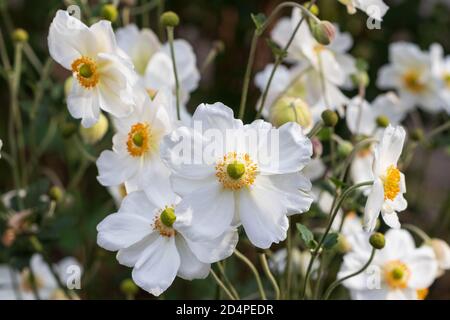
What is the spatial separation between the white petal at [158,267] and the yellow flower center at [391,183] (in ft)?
0.70

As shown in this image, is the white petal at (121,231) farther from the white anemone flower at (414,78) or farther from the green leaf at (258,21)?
the white anemone flower at (414,78)

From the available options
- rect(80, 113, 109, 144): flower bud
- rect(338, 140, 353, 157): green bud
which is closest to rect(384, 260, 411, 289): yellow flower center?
rect(338, 140, 353, 157): green bud

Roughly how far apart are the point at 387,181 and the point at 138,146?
0.26 meters

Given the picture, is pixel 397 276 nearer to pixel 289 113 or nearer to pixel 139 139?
pixel 289 113

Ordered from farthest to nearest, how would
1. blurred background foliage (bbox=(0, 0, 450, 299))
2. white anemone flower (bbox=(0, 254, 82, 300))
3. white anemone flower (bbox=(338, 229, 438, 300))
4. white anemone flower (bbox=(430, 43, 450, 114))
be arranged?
1. blurred background foliage (bbox=(0, 0, 450, 299))
2. white anemone flower (bbox=(430, 43, 450, 114))
3. white anemone flower (bbox=(0, 254, 82, 300))
4. white anemone flower (bbox=(338, 229, 438, 300))

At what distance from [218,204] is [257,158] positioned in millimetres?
56

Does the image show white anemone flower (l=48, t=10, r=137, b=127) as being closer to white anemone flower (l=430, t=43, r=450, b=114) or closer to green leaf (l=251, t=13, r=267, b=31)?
green leaf (l=251, t=13, r=267, b=31)

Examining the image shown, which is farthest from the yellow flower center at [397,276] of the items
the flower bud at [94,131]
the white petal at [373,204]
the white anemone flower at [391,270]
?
the flower bud at [94,131]

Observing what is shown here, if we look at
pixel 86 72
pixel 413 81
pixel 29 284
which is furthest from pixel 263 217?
pixel 413 81

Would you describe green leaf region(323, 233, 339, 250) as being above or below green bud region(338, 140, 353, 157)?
below

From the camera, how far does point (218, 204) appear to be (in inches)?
30.4

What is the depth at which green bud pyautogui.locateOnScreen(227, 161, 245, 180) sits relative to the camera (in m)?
0.76

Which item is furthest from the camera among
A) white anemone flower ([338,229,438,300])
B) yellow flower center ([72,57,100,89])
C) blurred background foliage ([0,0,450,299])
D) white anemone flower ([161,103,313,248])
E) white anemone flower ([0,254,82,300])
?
blurred background foliage ([0,0,450,299])
